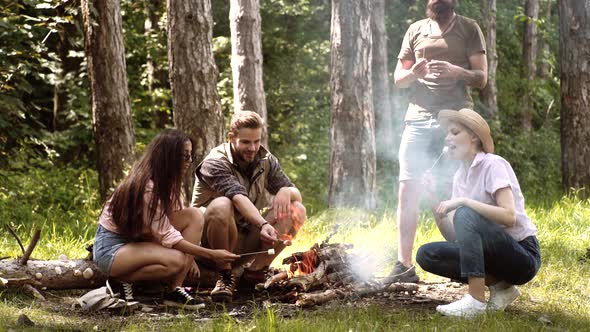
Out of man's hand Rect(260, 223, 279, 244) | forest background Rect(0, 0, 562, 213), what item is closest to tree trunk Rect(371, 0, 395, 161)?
forest background Rect(0, 0, 562, 213)

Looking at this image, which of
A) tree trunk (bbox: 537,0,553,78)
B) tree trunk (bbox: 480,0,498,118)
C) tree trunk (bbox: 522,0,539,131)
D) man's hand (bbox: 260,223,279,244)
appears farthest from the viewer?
tree trunk (bbox: 537,0,553,78)

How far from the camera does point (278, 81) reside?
1717cm

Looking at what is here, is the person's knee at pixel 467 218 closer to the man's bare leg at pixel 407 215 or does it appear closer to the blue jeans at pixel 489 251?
the blue jeans at pixel 489 251

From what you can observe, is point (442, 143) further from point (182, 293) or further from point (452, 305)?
point (182, 293)

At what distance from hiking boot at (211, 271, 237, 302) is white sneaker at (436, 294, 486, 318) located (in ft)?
5.34

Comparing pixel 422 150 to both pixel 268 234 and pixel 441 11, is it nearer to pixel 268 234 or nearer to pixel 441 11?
pixel 441 11

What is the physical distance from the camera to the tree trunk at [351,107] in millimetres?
9227

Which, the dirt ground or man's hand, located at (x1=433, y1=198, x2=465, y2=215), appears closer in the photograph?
man's hand, located at (x1=433, y1=198, x2=465, y2=215)

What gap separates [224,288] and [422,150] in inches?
73.4

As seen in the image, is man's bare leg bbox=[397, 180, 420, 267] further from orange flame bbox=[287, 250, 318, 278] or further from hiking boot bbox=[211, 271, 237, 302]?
hiking boot bbox=[211, 271, 237, 302]

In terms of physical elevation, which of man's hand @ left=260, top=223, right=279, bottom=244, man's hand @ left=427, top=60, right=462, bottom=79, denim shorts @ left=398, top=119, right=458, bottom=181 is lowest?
man's hand @ left=260, top=223, right=279, bottom=244

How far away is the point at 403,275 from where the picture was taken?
588 centimetres

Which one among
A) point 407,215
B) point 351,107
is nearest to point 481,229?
point 407,215

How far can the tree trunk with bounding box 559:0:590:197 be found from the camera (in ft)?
32.8
